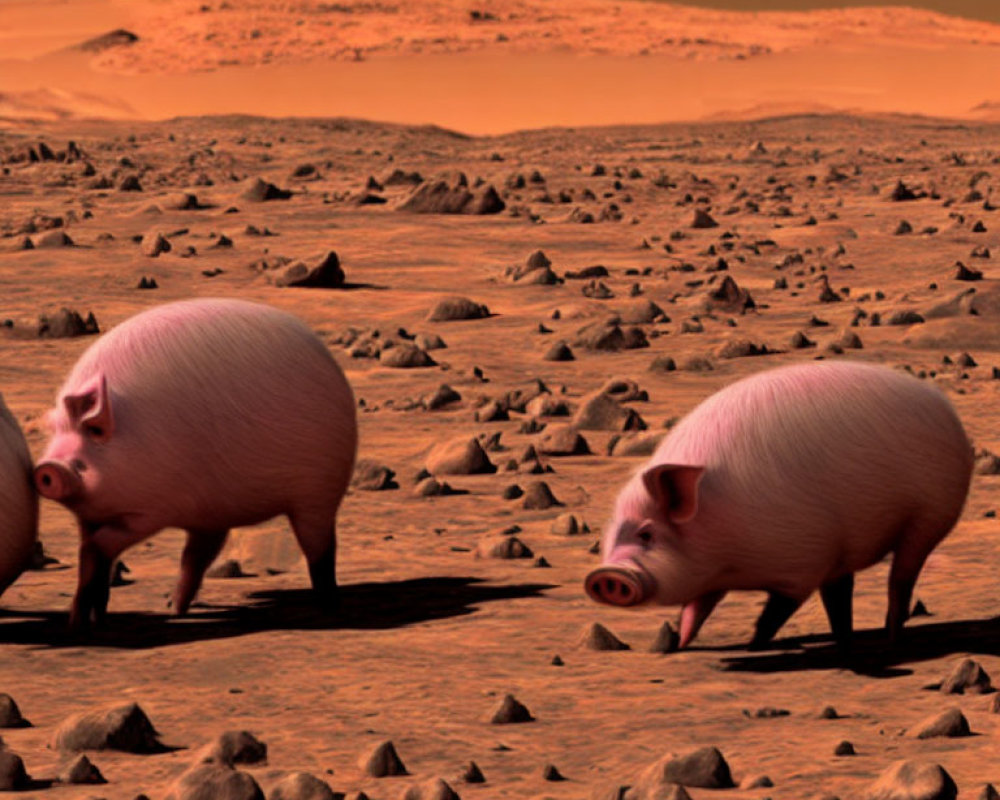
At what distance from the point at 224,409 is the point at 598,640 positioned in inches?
67.5

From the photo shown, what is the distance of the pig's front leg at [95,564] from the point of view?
8.74m

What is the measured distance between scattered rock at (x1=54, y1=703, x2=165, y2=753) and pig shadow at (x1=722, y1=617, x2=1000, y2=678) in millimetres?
2146

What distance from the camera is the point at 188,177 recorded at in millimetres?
31094

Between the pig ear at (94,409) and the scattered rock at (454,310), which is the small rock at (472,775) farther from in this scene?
the scattered rock at (454,310)

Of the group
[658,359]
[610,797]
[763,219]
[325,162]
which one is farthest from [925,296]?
[325,162]

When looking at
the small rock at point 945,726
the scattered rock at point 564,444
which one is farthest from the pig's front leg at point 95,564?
the scattered rock at point 564,444

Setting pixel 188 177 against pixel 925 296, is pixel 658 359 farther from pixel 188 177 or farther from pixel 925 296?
pixel 188 177

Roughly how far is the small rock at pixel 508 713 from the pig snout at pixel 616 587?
0.87 m

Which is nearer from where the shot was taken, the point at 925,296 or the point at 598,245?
the point at 925,296

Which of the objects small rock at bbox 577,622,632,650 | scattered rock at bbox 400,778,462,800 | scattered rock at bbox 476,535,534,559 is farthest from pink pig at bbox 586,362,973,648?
scattered rock at bbox 400,778,462,800

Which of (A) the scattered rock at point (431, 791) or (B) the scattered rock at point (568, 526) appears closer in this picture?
(A) the scattered rock at point (431, 791)

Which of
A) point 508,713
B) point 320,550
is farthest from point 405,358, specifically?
point 508,713

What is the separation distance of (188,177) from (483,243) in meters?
9.04

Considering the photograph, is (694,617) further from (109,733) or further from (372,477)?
(372,477)
